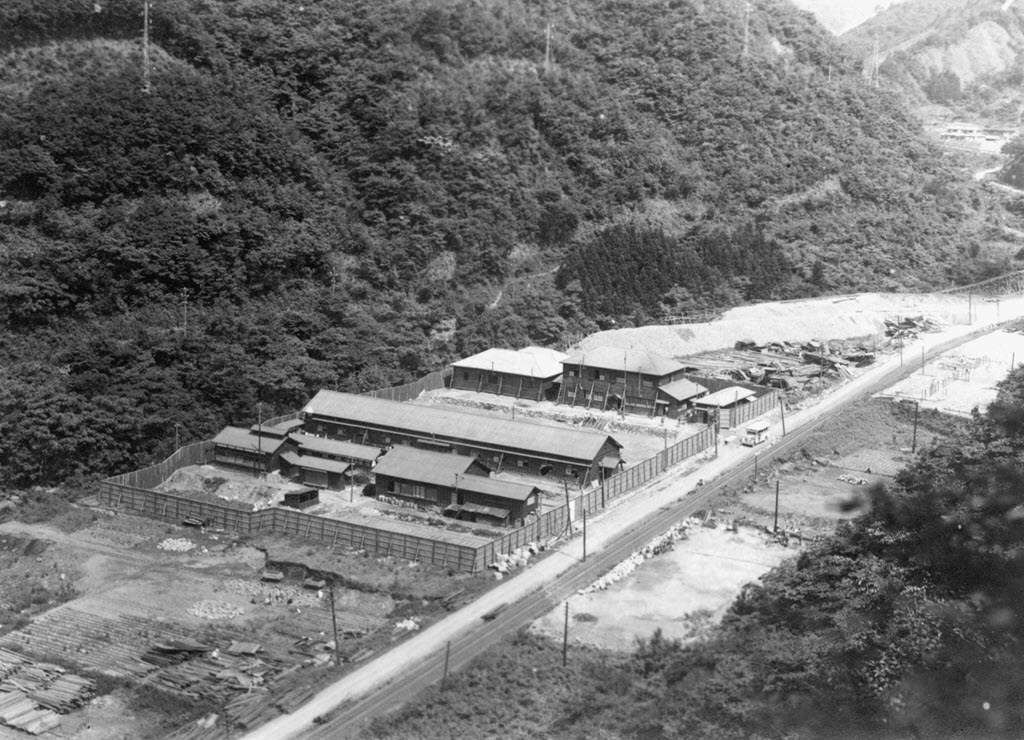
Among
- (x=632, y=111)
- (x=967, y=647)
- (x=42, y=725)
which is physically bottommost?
(x=42, y=725)

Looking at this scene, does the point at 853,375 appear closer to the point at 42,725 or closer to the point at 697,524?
the point at 697,524

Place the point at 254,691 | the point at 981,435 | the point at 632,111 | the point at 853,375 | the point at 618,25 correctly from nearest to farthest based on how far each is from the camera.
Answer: the point at 254,691 < the point at 981,435 < the point at 853,375 < the point at 632,111 < the point at 618,25

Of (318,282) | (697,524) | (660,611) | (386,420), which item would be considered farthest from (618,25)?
(660,611)

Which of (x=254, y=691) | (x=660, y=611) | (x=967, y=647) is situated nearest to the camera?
(x=967, y=647)

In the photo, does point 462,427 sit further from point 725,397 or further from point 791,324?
point 791,324

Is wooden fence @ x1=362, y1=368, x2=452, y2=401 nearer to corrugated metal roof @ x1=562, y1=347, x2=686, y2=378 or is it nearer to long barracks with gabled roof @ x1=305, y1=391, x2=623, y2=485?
long barracks with gabled roof @ x1=305, y1=391, x2=623, y2=485

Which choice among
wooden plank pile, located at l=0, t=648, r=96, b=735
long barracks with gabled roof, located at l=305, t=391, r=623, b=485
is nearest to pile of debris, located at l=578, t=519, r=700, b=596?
long barracks with gabled roof, located at l=305, t=391, r=623, b=485

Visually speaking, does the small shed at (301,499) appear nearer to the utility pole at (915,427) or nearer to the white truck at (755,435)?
the white truck at (755,435)
